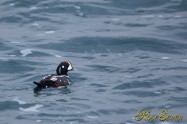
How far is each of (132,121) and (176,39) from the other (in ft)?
24.8

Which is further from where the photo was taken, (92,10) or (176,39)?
(92,10)

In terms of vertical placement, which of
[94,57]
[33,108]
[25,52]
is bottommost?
[33,108]

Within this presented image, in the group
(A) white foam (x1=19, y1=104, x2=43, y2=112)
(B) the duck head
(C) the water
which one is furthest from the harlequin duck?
(A) white foam (x1=19, y1=104, x2=43, y2=112)

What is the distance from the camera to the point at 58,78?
13500mm

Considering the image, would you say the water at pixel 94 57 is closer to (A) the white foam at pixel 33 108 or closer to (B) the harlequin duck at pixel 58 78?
(A) the white foam at pixel 33 108

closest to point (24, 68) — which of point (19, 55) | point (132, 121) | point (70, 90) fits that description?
point (19, 55)

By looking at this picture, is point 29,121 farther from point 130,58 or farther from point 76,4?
point 76,4

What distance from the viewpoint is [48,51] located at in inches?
670

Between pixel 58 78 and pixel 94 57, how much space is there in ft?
9.80

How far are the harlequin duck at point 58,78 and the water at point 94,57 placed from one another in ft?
0.67

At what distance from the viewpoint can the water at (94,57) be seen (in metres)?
11.8

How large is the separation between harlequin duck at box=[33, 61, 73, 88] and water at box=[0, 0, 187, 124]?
0.21 m

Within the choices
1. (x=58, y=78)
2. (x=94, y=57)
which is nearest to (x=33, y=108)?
(x=58, y=78)

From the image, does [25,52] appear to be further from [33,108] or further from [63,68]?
[33,108]
